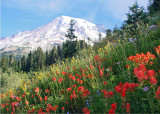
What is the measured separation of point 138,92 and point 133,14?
15.3m

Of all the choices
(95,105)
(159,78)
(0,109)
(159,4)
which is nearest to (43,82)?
(0,109)

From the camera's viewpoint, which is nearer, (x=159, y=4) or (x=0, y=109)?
(x=0, y=109)

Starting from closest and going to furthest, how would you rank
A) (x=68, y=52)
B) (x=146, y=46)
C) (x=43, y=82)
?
(x=146, y=46) → (x=43, y=82) → (x=68, y=52)

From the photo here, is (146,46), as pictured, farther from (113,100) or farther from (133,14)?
(133,14)

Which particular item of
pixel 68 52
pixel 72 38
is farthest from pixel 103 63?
pixel 72 38

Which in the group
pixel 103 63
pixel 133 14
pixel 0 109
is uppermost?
pixel 133 14

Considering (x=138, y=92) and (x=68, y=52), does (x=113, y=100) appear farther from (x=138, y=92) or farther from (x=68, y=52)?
(x=68, y=52)

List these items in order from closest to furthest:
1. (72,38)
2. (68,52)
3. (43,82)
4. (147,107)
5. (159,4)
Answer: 1. (147,107)
2. (43,82)
3. (159,4)
4. (68,52)
5. (72,38)

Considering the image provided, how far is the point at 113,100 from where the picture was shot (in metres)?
2.18

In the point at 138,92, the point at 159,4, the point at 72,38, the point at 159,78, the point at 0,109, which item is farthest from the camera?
the point at 72,38

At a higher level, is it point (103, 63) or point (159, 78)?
point (103, 63)

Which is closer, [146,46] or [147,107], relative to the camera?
[147,107]

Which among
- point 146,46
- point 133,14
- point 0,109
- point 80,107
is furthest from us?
point 133,14

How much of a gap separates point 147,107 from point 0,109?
183 inches
